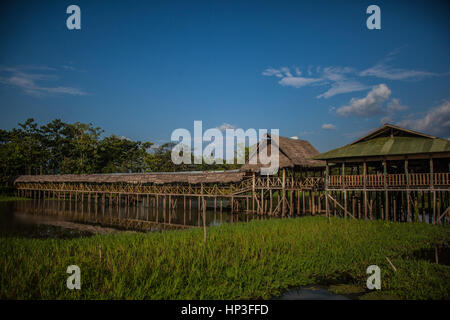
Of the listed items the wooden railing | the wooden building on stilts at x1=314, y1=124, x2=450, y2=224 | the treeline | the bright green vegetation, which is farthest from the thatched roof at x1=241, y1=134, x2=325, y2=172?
the treeline

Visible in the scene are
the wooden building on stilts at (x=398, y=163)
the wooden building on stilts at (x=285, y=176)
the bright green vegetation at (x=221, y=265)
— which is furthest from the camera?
the wooden building on stilts at (x=285, y=176)

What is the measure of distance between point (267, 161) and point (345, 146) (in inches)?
261

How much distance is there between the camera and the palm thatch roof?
14.5 meters

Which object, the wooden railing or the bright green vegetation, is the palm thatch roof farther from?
the bright green vegetation

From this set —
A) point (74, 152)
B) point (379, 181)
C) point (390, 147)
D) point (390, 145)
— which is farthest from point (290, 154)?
point (74, 152)

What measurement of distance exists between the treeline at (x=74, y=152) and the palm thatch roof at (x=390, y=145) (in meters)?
32.4

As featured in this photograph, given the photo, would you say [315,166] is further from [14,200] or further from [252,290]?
[14,200]

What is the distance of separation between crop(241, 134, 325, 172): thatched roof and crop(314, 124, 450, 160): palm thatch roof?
3626 mm

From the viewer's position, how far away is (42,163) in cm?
4703

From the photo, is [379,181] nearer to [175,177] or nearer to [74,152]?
[175,177]

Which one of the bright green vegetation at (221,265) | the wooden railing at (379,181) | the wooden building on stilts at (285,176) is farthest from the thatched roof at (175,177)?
the bright green vegetation at (221,265)

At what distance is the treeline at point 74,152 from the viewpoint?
1734 inches

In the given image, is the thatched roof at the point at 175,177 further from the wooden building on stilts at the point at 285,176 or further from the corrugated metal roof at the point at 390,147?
the corrugated metal roof at the point at 390,147

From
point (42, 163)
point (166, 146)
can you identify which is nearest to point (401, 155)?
point (166, 146)
